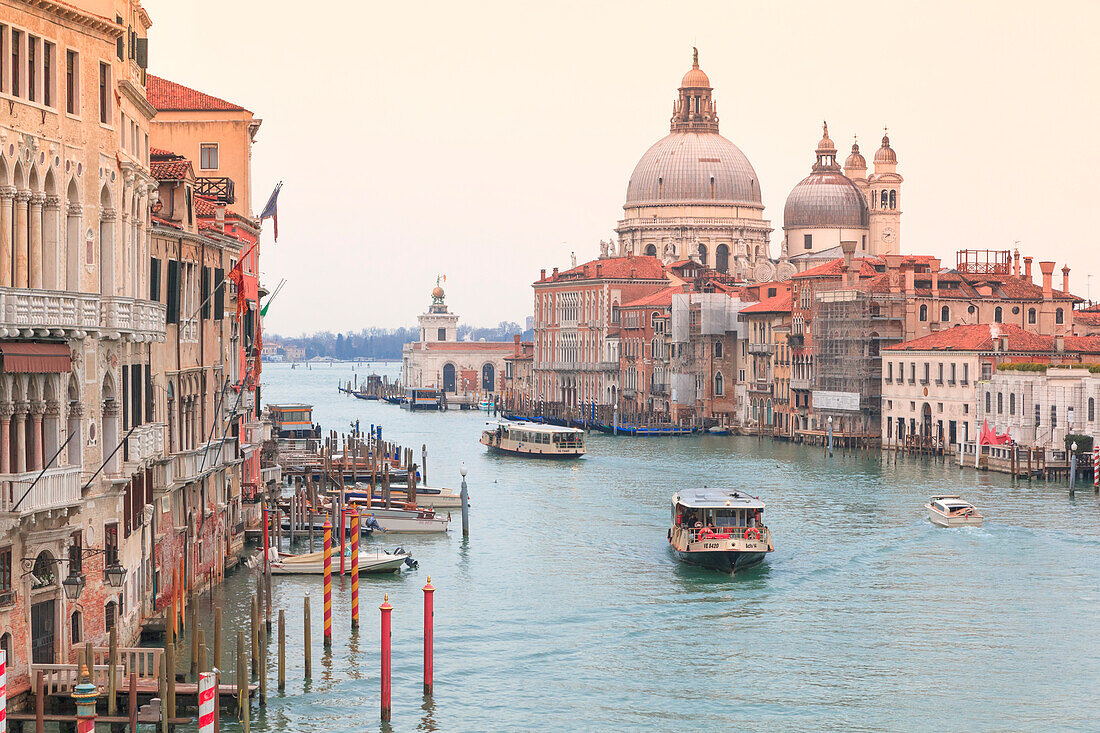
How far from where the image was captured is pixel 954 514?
3766cm

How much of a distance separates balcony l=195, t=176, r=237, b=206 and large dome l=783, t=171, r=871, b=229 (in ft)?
250

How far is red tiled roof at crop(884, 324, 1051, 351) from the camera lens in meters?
57.3

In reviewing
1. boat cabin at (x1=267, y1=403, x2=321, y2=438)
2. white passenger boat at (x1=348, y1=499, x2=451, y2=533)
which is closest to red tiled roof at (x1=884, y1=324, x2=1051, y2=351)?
boat cabin at (x1=267, y1=403, x2=321, y2=438)

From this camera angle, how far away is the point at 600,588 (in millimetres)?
29891

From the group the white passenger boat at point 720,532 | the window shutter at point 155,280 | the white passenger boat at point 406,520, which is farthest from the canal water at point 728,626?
the window shutter at point 155,280

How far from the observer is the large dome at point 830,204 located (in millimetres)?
102625

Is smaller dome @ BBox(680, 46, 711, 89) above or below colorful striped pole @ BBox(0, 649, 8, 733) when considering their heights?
above

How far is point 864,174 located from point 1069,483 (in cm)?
6053

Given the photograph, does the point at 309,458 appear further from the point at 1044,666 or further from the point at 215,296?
the point at 1044,666

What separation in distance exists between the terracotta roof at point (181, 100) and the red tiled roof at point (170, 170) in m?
6.98

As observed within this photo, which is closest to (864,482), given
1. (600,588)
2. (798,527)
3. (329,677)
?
(798,527)

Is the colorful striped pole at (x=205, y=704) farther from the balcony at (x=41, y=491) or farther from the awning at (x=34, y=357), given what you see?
the awning at (x=34, y=357)

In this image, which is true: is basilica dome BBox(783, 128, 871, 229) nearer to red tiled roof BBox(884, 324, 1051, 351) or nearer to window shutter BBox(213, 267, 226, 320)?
red tiled roof BBox(884, 324, 1051, 351)

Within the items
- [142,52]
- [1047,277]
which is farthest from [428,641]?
[1047,277]
